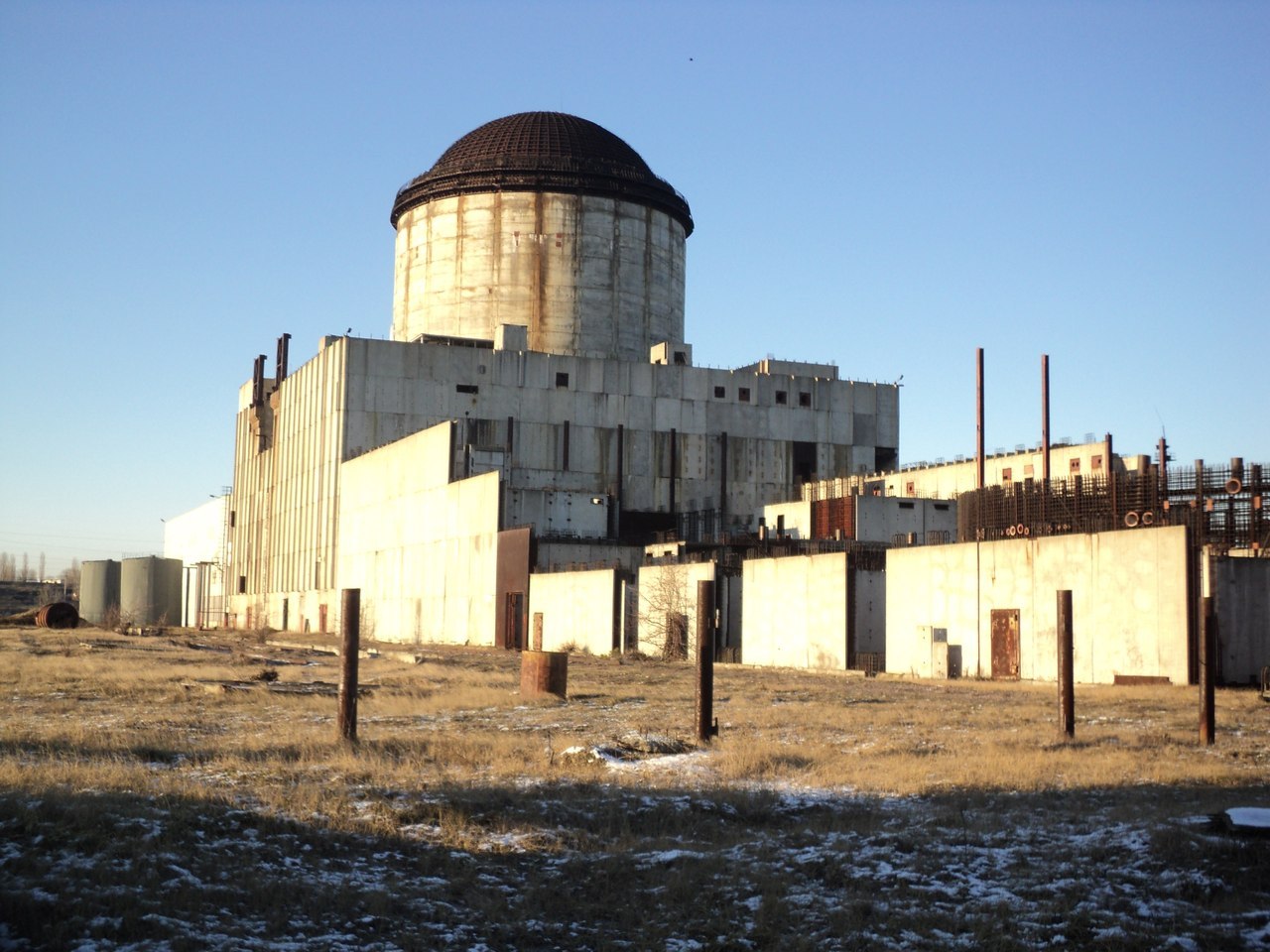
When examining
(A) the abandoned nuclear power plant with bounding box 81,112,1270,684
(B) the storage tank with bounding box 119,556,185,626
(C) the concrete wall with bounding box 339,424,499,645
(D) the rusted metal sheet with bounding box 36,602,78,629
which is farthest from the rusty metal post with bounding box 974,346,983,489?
(B) the storage tank with bounding box 119,556,185,626

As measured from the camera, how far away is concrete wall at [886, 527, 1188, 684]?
91.7 ft

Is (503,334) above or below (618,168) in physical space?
below

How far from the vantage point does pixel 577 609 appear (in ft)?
164

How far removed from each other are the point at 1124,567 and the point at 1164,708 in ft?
21.3

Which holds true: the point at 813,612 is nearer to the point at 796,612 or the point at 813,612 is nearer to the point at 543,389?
the point at 796,612

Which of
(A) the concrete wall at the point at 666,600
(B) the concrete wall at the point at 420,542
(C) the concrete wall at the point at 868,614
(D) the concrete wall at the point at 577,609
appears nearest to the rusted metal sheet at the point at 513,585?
(D) the concrete wall at the point at 577,609

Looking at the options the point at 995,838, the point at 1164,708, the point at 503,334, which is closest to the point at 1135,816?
the point at 995,838

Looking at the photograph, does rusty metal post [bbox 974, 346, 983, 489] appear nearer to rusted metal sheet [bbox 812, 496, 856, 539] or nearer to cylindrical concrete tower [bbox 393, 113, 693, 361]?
rusted metal sheet [bbox 812, 496, 856, 539]

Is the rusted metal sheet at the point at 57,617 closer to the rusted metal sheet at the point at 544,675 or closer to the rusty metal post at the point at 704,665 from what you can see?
the rusted metal sheet at the point at 544,675

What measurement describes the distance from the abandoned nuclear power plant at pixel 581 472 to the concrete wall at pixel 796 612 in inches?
3.4

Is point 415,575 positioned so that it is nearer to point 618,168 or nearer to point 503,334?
point 503,334

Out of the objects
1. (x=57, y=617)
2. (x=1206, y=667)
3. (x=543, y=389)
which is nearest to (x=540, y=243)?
(x=543, y=389)

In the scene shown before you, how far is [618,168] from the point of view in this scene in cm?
7569

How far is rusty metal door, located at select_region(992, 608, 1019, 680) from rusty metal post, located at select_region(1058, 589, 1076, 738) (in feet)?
43.9
